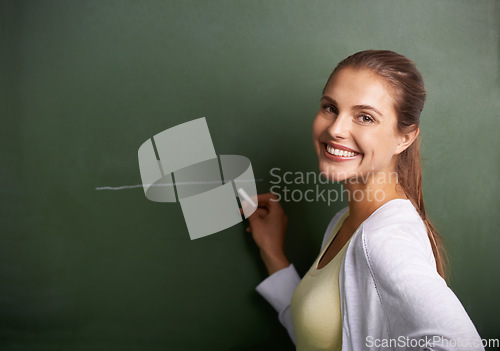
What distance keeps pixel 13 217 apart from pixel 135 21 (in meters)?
0.51

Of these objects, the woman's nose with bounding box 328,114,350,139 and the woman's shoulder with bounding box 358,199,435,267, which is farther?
the woman's nose with bounding box 328,114,350,139

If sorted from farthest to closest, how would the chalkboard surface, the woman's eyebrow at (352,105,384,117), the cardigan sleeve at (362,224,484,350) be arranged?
the chalkboard surface
the woman's eyebrow at (352,105,384,117)
the cardigan sleeve at (362,224,484,350)

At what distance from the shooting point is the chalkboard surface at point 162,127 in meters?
0.99

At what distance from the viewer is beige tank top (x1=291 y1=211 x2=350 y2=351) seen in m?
0.81

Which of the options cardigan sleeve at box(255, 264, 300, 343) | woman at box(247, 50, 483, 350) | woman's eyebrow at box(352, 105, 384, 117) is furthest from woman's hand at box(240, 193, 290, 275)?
woman's eyebrow at box(352, 105, 384, 117)

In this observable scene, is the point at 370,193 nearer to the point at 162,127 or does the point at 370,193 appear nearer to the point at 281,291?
the point at 281,291

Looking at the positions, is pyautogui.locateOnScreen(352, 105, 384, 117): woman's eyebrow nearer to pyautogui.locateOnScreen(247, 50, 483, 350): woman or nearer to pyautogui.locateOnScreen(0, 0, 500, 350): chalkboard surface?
pyautogui.locateOnScreen(247, 50, 483, 350): woman

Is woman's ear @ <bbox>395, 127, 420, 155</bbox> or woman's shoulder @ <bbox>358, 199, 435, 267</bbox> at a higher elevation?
woman's ear @ <bbox>395, 127, 420, 155</bbox>

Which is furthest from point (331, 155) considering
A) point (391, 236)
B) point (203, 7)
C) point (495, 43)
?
point (495, 43)

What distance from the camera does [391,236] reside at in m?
0.72

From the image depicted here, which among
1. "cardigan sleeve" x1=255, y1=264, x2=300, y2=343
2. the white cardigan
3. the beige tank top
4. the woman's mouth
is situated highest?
the woman's mouth

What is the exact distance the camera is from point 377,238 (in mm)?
721

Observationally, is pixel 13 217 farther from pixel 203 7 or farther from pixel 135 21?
pixel 203 7

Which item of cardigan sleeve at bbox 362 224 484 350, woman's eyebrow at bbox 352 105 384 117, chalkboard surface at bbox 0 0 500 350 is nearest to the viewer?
cardigan sleeve at bbox 362 224 484 350
